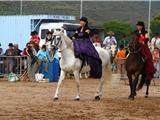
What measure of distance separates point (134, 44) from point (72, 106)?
3.65m

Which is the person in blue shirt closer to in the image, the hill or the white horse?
the white horse

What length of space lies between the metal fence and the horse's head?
371 inches

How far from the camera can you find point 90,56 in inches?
672

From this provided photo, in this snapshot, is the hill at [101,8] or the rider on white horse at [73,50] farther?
the hill at [101,8]

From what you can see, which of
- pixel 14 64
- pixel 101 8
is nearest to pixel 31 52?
pixel 14 64

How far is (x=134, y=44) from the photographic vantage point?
1767 centimetres

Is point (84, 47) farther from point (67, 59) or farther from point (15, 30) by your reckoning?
point (15, 30)

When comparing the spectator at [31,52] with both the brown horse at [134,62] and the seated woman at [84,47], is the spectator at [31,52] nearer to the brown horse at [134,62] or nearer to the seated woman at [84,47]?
the brown horse at [134,62]

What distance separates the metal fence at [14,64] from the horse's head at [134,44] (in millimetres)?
9426

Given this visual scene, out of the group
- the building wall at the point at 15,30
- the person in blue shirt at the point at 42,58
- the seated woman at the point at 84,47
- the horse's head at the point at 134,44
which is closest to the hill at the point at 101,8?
the building wall at the point at 15,30

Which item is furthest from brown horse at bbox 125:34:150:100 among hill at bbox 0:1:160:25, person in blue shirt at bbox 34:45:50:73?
hill at bbox 0:1:160:25

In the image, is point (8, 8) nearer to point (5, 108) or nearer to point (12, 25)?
point (12, 25)

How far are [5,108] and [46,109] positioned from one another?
3.35 feet

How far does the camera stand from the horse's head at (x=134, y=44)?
17.7 m
